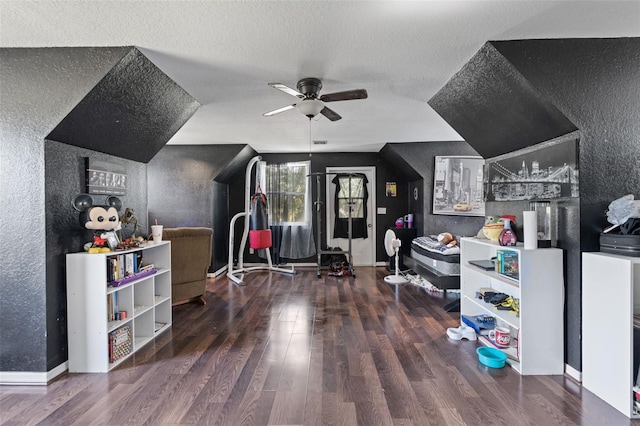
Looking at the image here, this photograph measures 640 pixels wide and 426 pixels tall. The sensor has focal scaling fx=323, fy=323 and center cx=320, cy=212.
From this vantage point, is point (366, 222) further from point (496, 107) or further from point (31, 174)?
point (31, 174)

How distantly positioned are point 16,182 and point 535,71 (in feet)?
12.1

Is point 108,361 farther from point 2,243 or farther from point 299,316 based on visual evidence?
point 299,316

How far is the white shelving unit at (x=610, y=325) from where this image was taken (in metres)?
1.85

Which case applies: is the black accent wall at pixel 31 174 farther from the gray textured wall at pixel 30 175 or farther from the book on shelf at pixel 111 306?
the book on shelf at pixel 111 306

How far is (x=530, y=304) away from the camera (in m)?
2.34

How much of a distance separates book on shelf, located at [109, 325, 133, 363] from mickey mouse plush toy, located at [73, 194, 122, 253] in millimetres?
680

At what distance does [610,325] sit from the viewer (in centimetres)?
196

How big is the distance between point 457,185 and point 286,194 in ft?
10.5

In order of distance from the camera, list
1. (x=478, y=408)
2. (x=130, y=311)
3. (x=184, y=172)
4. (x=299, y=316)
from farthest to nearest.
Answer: (x=184, y=172) < (x=299, y=316) < (x=130, y=311) < (x=478, y=408)

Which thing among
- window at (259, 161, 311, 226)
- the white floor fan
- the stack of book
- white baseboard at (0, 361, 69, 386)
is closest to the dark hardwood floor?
white baseboard at (0, 361, 69, 386)

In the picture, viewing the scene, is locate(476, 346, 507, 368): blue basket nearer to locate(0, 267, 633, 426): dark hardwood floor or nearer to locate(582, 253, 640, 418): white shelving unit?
locate(0, 267, 633, 426): dark hardwood floor

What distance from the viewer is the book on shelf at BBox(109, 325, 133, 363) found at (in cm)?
249

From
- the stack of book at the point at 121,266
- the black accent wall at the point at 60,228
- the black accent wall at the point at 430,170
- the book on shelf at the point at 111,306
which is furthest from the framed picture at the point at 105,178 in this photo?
the black accent wall at the point at 430,170

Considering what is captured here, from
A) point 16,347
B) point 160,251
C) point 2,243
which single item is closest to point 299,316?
point 160,251
